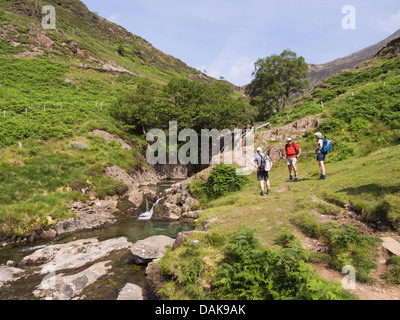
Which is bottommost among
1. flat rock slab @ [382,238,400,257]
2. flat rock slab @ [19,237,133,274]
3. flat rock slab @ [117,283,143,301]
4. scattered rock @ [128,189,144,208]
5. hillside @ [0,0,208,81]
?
flat rock slab @ [19,237,133,274]

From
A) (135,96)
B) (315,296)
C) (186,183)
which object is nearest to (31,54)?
(135,96)

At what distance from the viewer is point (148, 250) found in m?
10.3

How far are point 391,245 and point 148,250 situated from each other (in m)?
9.25

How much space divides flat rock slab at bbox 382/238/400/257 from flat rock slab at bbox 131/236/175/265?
27.3 feet

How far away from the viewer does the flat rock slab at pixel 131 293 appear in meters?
7.34

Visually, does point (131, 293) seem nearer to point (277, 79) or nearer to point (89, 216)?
point (89, 216)

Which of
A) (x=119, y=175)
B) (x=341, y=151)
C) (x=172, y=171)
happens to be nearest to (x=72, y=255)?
(x=119, y=175)

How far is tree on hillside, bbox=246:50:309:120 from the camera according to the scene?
40106 mm

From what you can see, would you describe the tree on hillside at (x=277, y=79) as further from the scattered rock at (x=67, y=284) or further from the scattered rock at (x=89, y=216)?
the scattered rock at (x=67, y=284)

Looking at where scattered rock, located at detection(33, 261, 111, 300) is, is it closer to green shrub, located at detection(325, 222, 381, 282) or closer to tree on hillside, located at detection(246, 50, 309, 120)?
green shrub, located at detection(325, 222, 381, 282)

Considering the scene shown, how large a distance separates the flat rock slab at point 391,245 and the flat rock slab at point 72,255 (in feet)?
37.9

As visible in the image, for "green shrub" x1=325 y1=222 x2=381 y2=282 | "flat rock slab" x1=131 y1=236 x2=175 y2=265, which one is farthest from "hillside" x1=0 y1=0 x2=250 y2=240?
"green shrub" x1=325 y1=222 x2=381 y2=282

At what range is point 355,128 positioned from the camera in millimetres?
18641

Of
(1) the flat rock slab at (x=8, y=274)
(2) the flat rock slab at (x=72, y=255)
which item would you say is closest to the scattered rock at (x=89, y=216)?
(2) the flat rock slab at (x=72, y=255)
